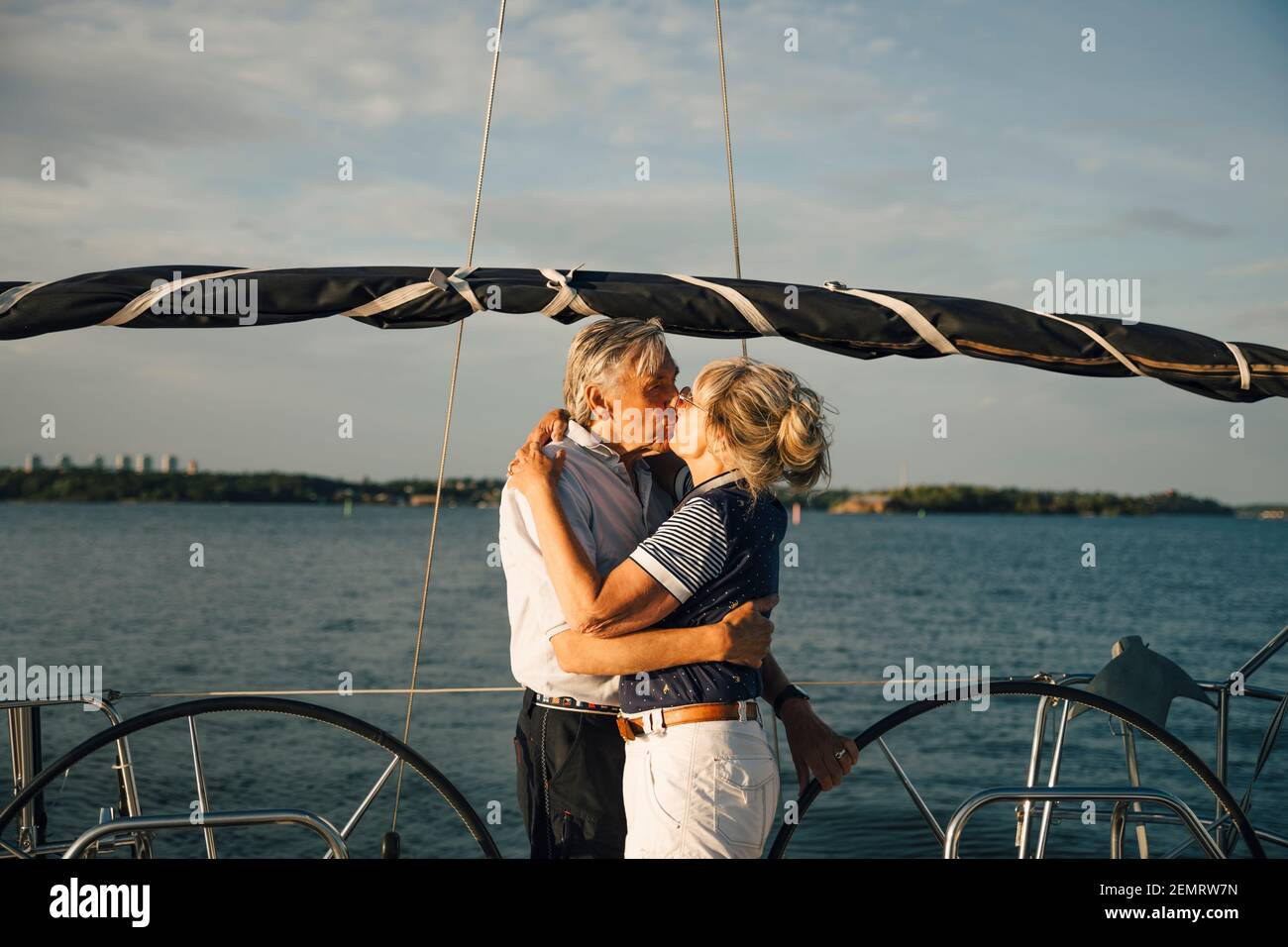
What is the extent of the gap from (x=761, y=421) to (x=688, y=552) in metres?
0.27

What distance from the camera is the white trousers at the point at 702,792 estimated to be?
1788 millimetres

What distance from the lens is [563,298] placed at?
7.70 ft

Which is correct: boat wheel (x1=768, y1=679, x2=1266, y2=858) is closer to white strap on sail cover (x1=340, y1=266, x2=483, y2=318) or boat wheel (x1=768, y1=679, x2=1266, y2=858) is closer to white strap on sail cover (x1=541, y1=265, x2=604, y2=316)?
white strap on sail cover (x1=541, y1=265, x2=604, y2=316)

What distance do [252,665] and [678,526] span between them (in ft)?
77.5

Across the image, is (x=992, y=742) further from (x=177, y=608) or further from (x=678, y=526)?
(x=177, y=608)

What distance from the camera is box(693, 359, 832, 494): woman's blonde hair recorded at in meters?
1.86

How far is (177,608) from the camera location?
3341cm

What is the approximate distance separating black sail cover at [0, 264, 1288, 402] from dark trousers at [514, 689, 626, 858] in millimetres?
916

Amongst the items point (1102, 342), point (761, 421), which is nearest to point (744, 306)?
point (761, 421)

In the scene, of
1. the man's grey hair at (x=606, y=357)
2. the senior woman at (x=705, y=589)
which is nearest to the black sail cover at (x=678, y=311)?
the man's grey hair at (x=606, y=357)

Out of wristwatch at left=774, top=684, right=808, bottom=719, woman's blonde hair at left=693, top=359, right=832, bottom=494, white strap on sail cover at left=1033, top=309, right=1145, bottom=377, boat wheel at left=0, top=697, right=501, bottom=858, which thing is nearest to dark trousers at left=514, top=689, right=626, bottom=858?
boat wheel at left=0, top=697, right=501, bottom=858

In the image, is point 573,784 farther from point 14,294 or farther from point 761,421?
point 14,294

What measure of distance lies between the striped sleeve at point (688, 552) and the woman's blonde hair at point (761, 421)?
111 mm
